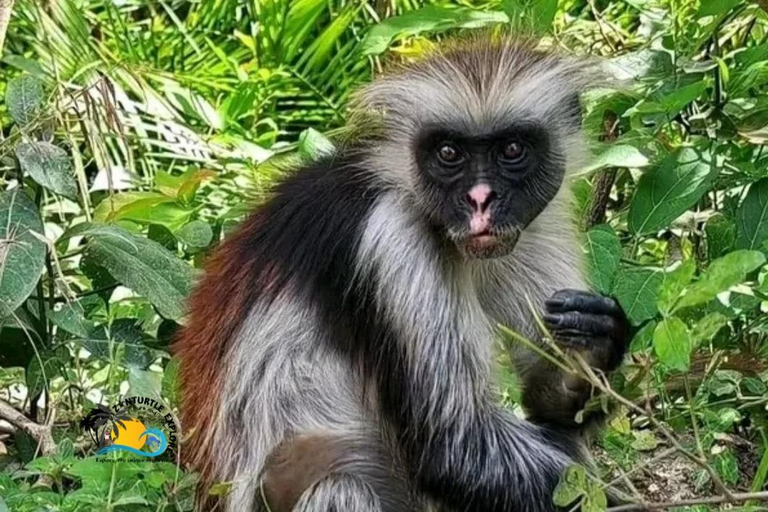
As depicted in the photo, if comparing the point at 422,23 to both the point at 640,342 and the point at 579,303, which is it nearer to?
the point at 579,303

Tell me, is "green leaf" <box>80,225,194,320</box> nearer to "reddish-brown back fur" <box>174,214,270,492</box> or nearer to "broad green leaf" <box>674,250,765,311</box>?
"reddish-brown back fur" <box>174,214,270,492</box>

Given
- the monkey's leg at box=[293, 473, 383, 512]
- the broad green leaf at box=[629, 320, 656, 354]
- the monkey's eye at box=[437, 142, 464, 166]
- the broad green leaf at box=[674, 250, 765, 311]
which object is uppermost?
the broad green leaf at box=[674, 250, 765, 311]

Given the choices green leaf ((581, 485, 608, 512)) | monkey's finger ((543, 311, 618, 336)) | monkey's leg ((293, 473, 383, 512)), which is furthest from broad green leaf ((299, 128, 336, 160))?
green leaf ((581, 485, 608, 512))

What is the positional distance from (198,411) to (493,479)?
3.62 ft

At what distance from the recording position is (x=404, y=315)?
4.61 m

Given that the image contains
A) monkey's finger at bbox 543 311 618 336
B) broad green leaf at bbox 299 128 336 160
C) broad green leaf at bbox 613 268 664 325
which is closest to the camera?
monkey's finger at bbox 543 311 618 336

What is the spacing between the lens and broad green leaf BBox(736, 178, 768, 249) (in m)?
5.34

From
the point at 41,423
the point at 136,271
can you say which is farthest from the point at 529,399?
the point at 41,423

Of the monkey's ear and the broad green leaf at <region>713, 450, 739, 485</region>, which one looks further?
the monkey's ear

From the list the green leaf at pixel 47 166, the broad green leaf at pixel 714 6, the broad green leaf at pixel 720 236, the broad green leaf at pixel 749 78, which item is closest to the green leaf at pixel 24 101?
the green leaf at pixel 47 166

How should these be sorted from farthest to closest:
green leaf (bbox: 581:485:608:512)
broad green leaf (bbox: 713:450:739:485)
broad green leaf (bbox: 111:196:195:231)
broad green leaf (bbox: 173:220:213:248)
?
broad green leaf (bbox: 111:196:195:231) → broad green leaf (bbox: 173:220:213:248) → broad green leaf (bbox: 713:450:739:485) → green leaf (bbox: 581:485:608:512)

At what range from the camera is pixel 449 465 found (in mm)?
4574

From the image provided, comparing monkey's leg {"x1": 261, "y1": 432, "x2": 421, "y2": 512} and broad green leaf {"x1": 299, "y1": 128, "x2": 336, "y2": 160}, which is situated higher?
broad green leaf {"x1": 299, "y1": 128, "x2": 336, "y2": 160}

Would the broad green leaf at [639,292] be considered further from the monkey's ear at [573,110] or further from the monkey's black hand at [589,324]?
the monkey's ear at [573,110]
